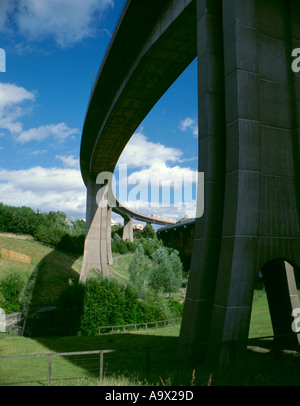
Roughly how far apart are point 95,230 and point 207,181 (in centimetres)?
4129

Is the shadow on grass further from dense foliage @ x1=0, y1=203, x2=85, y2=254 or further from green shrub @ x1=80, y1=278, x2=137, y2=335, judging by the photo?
dense foliage @ x1=0, y1=203, x2=85, y2=254

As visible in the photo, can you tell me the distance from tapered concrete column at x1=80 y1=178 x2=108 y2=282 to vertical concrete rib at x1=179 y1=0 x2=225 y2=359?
38.8 meters

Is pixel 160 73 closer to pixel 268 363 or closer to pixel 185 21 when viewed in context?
pixel 185 21

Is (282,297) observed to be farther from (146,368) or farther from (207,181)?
(146,368)

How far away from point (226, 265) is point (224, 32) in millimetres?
7634

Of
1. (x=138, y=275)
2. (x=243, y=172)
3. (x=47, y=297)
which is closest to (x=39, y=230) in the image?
(x=47, y=297)

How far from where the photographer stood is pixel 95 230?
4947cm

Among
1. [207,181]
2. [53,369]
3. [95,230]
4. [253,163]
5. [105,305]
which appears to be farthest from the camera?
[95,230]

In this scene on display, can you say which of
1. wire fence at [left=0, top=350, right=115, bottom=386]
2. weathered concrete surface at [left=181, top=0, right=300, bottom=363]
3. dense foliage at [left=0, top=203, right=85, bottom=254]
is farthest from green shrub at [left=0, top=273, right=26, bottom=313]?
dense foliage at [left=0, top=203, right=85, bottom=254]

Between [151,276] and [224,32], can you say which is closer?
[224,32]

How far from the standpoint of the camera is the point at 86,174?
4966 cm

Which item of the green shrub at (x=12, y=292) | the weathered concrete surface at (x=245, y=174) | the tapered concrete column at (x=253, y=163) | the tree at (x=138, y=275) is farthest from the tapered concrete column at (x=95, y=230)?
the tapered concrete column at (x=253, y=163)

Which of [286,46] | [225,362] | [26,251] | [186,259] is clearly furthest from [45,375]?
[186,259]

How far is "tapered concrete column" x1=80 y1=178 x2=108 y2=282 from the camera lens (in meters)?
47.8
